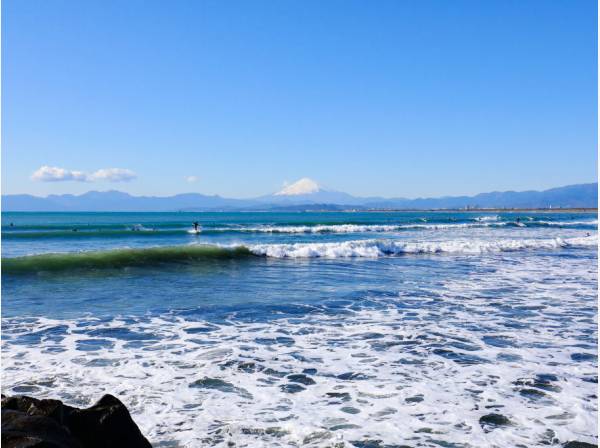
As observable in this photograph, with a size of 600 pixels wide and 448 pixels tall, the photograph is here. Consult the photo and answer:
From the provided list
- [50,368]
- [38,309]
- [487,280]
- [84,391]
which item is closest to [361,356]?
[84,391]

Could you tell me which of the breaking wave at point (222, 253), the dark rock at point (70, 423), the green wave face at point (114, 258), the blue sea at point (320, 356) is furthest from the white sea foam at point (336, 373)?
the breaking wave at point (222, 253)

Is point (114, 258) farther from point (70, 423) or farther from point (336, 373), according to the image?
point (70, 423)

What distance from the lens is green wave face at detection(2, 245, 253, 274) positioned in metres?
20.1

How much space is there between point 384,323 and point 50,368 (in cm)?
612

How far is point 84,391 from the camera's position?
617 cm

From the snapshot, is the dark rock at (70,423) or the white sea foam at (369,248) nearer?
the dark rock at (70,423)

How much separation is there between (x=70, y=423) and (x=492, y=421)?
417cm

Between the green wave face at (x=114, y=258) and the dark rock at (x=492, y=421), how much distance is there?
720 inches

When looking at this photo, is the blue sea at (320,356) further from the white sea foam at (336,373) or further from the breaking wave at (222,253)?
the breaking wave at (222,253)

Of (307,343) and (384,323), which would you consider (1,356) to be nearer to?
(307,343)

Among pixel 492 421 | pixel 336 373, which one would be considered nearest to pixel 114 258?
pixel 336 373

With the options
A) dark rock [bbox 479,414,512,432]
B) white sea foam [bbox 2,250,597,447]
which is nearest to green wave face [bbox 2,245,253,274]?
white sea foam [bbox 2,250,597,447]

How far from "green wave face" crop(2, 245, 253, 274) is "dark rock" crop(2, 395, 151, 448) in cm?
1724

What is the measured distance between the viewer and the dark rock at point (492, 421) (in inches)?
202
